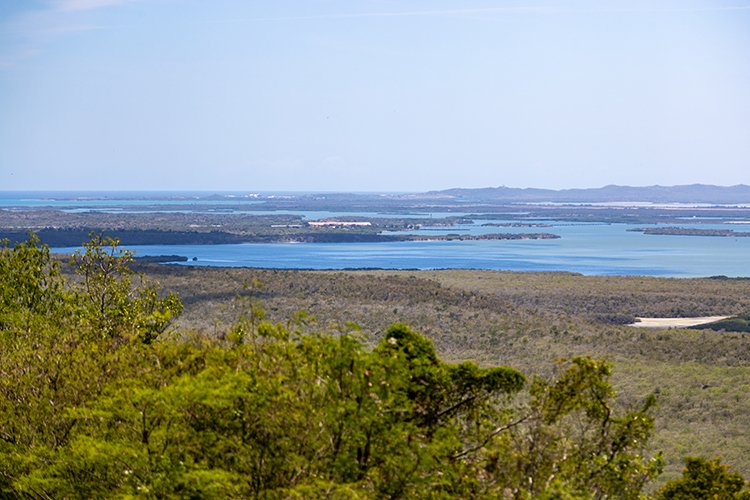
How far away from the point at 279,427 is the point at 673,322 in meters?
57.5

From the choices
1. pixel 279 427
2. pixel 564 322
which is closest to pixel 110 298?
pixel 279 427

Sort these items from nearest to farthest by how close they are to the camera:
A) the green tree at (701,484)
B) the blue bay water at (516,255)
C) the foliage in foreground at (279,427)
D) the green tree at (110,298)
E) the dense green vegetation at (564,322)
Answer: the foliage in foreground at (279,427)
the green tree at (701,484)
the green tree at (110,298)
the dense green vegetation at (564,322)
the blue bay water at (516,255)

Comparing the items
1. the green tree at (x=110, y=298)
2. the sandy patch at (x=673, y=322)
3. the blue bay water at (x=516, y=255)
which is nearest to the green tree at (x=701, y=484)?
the green tree at (x=110, y=298)

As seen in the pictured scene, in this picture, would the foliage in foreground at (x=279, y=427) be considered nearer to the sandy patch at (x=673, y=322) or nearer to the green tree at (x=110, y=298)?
the green tree at (x=110, y=298)

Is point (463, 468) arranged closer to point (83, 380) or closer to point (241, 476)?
point (241, 476)

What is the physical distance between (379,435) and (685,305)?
2538 inches

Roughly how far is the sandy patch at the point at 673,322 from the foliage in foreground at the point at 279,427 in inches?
1899

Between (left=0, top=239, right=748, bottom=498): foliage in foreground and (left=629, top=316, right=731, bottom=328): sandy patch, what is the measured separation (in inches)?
1899

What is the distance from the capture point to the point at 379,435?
458 inches

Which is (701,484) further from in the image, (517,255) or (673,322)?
(517,255)

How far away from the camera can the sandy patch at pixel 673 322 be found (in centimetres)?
6309

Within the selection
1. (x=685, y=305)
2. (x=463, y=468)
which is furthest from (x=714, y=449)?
(x=685, y=305)

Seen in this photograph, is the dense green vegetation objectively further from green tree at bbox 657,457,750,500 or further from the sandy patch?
green tree at bbox 657,457,750,500

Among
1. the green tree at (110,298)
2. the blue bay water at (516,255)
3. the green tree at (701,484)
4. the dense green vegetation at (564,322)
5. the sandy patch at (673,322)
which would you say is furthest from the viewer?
the blue bay water at (516,255)
